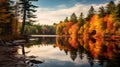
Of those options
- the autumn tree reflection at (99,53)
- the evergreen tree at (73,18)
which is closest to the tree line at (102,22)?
the evergreen tree at (73,18)

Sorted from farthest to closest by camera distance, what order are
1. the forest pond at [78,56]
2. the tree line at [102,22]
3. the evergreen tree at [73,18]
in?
the evergreen tree at [73,18]
the tree line at [102,22]
the forest pond at [78,56]

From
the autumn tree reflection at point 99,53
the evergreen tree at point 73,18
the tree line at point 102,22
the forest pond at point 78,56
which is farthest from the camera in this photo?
the evergreen tree at point 73,18

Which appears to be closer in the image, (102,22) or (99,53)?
(99,53)

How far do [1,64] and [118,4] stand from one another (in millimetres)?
94363

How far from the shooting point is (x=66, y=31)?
643 ft

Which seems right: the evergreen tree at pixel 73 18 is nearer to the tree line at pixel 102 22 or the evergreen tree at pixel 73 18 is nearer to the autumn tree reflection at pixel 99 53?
the tree line at pixel 102 22

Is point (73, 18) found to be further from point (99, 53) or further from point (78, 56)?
point (78, 56)

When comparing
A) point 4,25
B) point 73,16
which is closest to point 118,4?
point 4,25

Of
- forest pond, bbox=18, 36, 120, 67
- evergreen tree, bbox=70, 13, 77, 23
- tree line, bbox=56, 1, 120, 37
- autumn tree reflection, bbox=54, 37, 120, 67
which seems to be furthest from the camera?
evergreen tree, bbox=70, 13, 77, 23

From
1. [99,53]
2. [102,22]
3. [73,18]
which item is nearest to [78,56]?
[99,53]

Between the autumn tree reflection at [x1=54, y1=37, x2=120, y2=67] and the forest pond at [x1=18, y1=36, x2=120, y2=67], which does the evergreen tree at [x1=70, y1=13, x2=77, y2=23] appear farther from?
the forest pond at [x1=18, y1=36, x2=120, y2=67]

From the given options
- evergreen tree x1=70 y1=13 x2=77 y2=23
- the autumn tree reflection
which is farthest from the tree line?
the autumn tree reflection

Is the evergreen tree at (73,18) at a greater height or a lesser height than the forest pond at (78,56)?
greater

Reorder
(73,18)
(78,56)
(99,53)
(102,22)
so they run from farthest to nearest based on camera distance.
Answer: (73,18)
(102,22)
(99,53)
(78,56)
